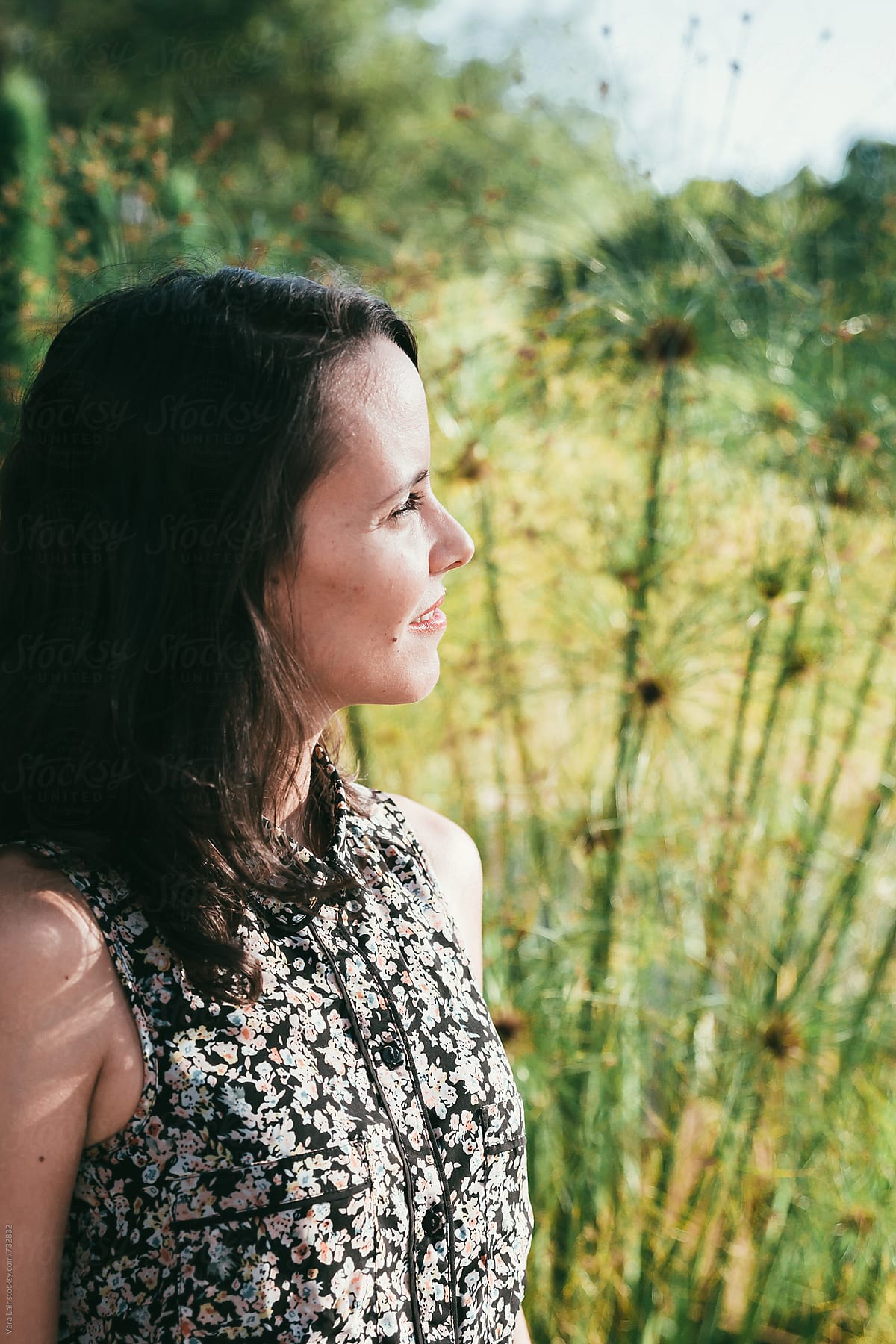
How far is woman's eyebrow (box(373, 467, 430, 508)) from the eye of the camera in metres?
0.92

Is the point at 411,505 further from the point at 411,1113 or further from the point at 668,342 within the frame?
the point at 668,342

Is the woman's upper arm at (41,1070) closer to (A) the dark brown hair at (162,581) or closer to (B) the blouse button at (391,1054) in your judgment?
(A) the dark brown hair at (162,581)

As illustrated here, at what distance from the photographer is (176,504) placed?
2.86 feet

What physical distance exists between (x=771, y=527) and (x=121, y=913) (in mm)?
1416

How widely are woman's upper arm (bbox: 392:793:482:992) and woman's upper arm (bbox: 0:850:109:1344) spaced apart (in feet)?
1.29

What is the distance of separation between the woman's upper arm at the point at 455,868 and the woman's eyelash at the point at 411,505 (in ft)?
1.07

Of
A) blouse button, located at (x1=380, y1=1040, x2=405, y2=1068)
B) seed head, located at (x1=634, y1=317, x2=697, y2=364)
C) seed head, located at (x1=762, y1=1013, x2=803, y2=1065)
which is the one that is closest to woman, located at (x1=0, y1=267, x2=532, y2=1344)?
blouse button, located at (x1=380, y1=1040, x2=405, y2=1068)

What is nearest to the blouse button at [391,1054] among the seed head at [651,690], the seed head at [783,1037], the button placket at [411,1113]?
the button placket at [411,1113]

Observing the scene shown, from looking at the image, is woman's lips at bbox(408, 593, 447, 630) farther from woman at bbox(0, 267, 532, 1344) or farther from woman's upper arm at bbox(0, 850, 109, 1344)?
woman's upper arm at bbox(0, 850, 109, 1344)

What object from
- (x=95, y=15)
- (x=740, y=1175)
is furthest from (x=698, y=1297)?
(x=95, y=15)

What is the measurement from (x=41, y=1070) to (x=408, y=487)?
1.62 feet

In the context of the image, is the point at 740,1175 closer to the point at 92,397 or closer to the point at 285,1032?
the point at 285,1032

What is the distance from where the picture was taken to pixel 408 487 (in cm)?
94

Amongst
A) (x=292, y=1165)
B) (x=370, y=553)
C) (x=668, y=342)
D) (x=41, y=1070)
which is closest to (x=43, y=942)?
(x=41, y=1070)
